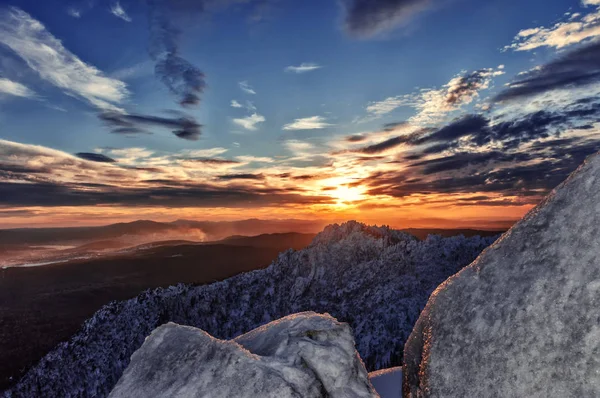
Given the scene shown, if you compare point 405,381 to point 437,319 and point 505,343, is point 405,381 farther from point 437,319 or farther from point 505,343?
point 505,343

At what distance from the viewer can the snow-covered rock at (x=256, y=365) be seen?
482cm

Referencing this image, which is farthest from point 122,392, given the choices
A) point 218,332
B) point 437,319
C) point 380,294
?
point 218,332

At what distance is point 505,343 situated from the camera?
444cm

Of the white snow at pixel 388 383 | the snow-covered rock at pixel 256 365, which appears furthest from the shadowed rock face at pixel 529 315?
the white snow at pixel 388 383

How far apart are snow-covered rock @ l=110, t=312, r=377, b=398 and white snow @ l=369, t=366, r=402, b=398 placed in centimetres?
213

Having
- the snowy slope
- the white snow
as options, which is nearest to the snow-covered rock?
the white snow

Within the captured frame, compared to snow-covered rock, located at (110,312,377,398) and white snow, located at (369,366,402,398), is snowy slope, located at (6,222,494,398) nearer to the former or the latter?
white snow, located at (369,366,402,398)

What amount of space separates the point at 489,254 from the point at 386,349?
11056mm

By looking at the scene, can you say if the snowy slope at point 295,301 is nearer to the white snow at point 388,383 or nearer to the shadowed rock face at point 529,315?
the white snow at point 388,383

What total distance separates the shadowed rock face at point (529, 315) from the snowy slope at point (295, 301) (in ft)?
36.4

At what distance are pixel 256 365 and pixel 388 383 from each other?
4138 millimetres

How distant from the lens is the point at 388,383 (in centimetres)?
777

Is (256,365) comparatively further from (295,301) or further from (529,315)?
(295,301)

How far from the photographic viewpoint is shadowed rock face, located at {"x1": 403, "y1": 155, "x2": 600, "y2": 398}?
3992 mm
